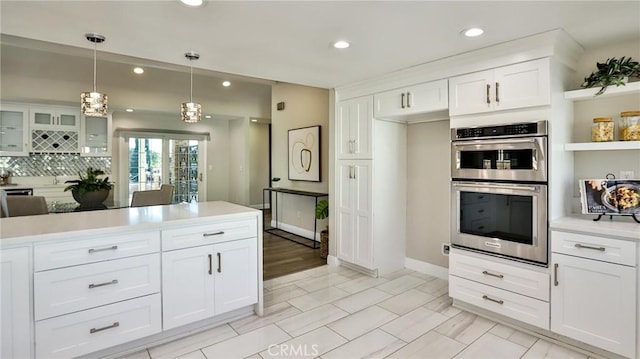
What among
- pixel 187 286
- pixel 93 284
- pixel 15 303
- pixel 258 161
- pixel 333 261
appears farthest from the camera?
pixel 258 161

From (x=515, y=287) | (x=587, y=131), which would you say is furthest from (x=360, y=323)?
(x=587, y=131)

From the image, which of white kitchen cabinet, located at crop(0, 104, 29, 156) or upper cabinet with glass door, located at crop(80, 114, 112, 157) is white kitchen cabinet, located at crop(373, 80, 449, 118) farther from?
white kitchen cabinet, located at crop(0, 104, 29, 156)

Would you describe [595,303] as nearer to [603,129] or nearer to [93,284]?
[603,129]

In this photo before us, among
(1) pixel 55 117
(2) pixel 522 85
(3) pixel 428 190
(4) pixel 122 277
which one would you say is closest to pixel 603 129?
(2) pixel 522 85

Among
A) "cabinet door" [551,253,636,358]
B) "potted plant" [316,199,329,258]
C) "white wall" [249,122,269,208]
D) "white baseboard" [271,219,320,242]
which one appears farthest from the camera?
"white wall" [249,122,269,208]

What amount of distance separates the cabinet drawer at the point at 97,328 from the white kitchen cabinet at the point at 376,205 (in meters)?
2.22

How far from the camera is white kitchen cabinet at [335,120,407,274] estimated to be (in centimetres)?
374

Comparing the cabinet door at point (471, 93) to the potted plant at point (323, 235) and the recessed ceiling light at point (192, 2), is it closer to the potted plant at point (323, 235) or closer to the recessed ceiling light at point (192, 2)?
the recessed ceiling light at point (192, 2)

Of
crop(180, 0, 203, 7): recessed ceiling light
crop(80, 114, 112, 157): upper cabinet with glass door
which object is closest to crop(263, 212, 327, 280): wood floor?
crop(180, 0, 203, 7): recessed ceiling light

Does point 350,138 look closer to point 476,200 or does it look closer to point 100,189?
point 476,200

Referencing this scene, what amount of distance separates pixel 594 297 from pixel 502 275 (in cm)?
58

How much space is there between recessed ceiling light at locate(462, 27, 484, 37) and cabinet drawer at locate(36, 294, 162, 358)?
2881mm

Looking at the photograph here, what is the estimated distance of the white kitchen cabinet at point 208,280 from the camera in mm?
2404

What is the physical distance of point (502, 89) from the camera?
2.64m
